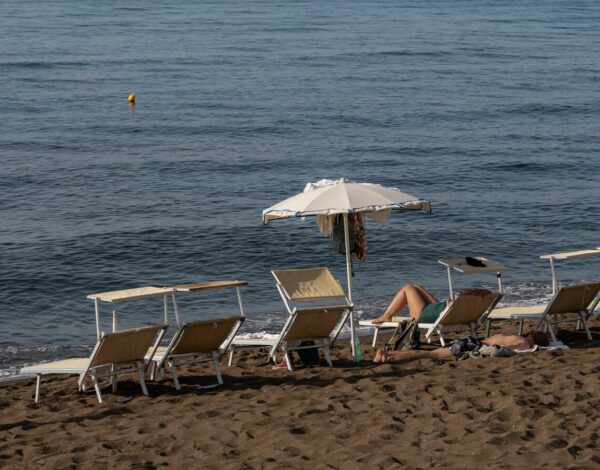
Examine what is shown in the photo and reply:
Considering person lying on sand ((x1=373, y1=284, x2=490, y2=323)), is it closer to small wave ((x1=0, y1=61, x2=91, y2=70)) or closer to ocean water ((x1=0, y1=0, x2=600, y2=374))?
ocean water ((x1=0, y1=0, x2=600, y2=374))

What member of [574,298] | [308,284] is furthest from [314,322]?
[574,298]

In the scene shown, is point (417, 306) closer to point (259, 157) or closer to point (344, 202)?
point (344, 202)

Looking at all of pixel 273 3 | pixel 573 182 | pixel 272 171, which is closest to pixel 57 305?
pixel 272 171

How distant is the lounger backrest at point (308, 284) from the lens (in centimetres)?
1077

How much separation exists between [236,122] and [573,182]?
14.1 m

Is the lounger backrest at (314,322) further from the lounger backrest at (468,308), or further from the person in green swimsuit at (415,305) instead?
the person in green swimsuit at (415,305)

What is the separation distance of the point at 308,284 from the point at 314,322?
1045 mm

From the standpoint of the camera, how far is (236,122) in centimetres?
3816

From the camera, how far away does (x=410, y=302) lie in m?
11.6

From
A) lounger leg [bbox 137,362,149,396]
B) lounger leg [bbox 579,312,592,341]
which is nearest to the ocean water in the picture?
lounger leg [bbox 137,362,149,396]

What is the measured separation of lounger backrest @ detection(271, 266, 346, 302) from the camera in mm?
10766

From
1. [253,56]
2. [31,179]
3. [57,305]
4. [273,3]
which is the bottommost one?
[57,305]

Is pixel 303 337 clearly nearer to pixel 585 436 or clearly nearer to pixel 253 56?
pixel 585 436

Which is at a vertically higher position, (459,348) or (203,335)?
(203,335)
